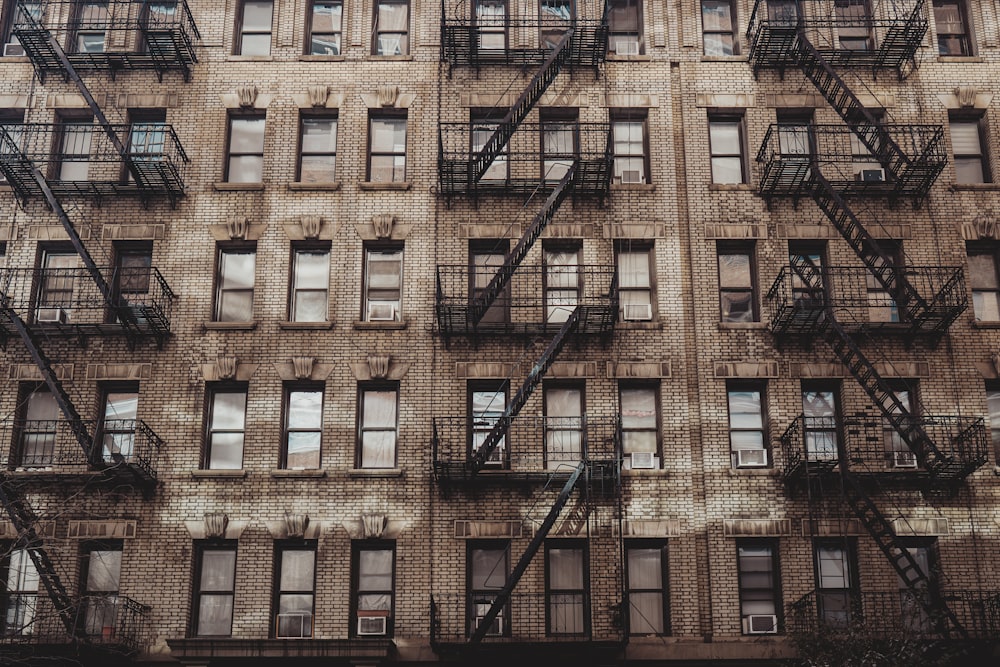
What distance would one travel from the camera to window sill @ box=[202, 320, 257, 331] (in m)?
24.4

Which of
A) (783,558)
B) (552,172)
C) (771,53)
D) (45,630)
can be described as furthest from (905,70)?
(45,630)

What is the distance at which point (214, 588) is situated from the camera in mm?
22969

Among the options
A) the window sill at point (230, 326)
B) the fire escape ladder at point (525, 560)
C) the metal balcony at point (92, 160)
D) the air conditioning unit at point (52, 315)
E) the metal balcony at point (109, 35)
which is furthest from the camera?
the metal balcony at point (109, 35)

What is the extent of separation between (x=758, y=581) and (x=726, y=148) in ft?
31.6

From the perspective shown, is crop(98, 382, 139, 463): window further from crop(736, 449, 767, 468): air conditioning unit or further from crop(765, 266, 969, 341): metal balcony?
crop(765, 266, 969, 341): metal balcony

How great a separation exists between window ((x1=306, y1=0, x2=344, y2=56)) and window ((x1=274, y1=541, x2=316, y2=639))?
11.4 meters

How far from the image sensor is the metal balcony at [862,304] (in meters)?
23.9

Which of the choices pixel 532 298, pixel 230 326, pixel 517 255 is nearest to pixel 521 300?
pixel 532 298

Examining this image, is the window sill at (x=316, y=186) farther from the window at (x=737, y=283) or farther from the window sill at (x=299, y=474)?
the window at (x=737, y=283)

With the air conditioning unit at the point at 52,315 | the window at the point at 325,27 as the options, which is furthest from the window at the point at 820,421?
the air conditioning unit at the point at 52,315

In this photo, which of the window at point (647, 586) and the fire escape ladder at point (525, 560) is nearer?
the fire escape ladder at point (525, 560)

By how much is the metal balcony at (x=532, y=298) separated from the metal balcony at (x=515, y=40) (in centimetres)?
493

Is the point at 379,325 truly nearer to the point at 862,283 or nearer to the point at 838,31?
the point at 862,283

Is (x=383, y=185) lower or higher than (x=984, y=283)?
higher
